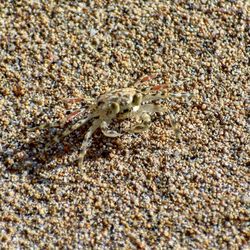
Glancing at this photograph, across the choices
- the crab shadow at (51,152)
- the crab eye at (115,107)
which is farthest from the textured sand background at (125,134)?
the crab eye at (115,107)

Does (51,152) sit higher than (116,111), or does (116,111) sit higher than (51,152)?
(116,111)

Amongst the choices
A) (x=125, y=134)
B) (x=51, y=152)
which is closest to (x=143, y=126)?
(x=125, y=134)

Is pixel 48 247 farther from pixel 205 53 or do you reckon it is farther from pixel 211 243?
pixel 205 53

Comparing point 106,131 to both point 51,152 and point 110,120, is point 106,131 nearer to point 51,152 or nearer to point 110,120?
point 110,120

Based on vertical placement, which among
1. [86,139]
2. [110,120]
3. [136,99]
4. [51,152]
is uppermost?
[136,99]

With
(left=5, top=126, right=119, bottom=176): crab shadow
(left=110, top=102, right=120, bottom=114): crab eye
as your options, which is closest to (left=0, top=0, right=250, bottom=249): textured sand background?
(left=5, top=126, right=119, bottom=176): crab shadow

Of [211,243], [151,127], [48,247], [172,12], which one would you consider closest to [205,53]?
[172,12]

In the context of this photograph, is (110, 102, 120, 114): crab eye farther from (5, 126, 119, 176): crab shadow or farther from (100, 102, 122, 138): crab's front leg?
(5, 126, 119, 176): crab shadow
